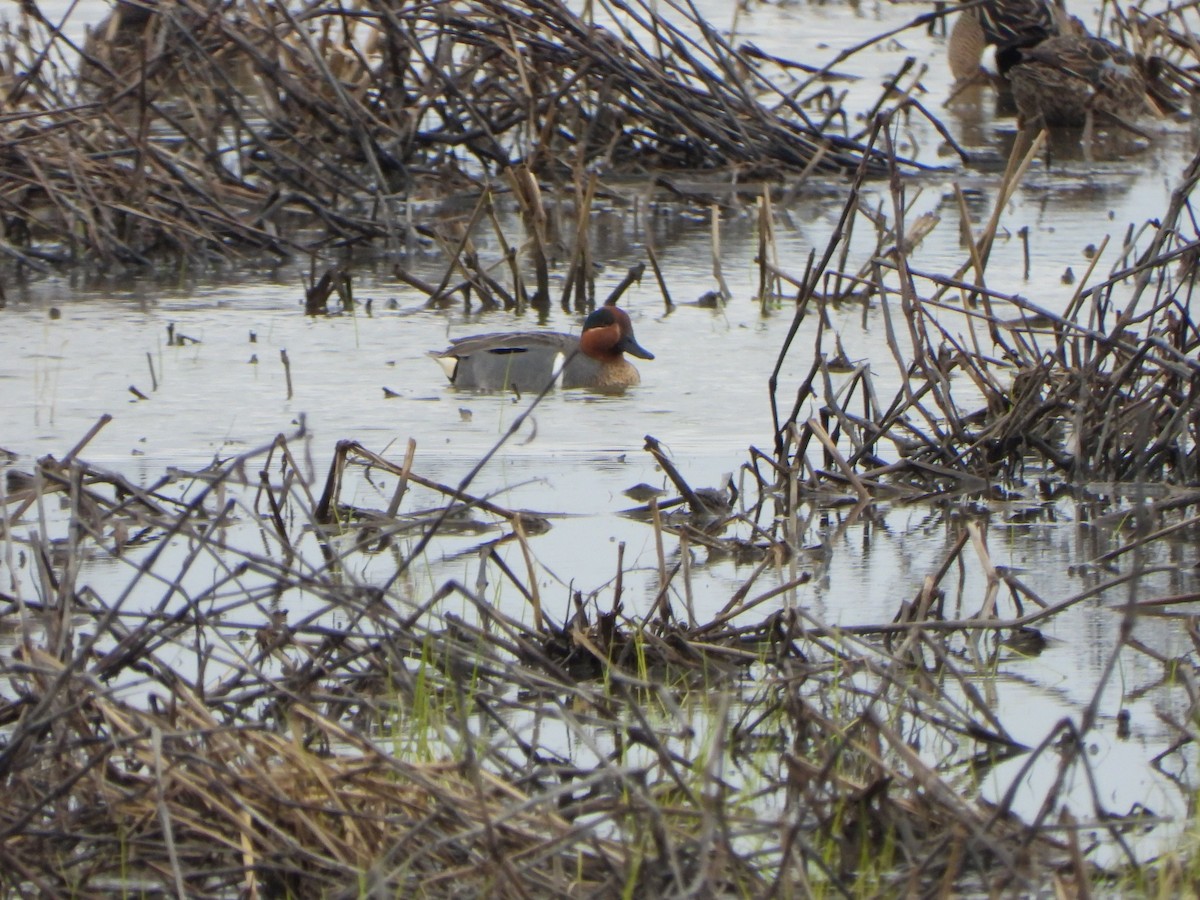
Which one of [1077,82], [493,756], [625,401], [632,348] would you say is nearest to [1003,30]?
[1077,82]

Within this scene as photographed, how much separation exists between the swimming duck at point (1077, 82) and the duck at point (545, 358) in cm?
549

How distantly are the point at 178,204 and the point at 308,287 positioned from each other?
2.63ft

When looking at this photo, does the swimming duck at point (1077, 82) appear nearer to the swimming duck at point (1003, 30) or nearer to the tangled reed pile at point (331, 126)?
the swimming duck at point (1003, 30)

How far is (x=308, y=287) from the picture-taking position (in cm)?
812

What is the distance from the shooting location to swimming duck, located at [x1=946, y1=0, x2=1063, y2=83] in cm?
1332

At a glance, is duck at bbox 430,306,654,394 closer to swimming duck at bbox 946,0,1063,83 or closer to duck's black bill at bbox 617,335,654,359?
duck's black bill at bbox 617,335,654,359

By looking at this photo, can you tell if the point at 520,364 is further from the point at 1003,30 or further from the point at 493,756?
the point at 1003,30

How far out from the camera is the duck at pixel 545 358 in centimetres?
669

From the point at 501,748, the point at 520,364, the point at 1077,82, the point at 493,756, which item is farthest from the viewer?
the point at 1077,82

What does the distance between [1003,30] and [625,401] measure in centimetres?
770

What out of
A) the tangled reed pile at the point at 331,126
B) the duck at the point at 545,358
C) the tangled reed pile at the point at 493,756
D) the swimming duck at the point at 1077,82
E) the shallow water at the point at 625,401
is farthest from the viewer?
the swimming duck at the point at 1077,82

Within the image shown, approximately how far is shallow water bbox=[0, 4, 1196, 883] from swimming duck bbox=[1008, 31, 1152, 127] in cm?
129

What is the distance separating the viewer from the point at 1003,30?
44.2 ft

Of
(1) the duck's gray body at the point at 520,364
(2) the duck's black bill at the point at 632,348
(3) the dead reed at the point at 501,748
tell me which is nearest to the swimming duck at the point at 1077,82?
(2) the duck's black bill at the point at 632,348
